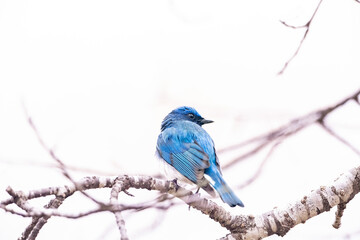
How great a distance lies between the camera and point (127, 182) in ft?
9.05

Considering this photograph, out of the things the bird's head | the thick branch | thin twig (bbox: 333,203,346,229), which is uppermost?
the bird's head

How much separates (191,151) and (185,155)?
76 millimetres

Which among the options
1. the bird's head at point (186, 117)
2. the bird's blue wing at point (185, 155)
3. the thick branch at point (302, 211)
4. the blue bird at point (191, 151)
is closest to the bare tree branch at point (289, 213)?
the thick branch at point (302, 211)

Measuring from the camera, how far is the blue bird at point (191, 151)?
3898 mm

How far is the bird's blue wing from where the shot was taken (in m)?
4.14

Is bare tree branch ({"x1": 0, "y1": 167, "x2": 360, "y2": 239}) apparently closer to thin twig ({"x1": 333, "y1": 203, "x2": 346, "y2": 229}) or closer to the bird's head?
thin twig ({"x1": 333, "y1": 203, "x2": 346, "y2": 229})

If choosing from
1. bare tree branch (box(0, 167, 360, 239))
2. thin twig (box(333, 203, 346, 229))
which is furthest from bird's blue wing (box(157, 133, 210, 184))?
thin twig (box(333, 203, 346, 229))

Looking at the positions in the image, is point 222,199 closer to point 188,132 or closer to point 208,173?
point 208,173

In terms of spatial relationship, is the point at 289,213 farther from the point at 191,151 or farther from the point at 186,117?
the point at 186,117

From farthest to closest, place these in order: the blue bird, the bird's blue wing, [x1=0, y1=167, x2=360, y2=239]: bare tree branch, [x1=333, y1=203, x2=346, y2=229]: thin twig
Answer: the bird's blue wing → the blue bird → [x1=333, y1=203, x2=346, y2=229]: thin twig → [x1=0, y1=167, x2=360, y2=239]: bare tree branch

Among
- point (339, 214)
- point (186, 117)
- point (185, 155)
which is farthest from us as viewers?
point (186, 117)

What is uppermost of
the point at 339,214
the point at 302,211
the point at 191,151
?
the point at 191,151

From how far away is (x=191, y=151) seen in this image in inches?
176

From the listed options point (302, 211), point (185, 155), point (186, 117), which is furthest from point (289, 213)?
point (186, 117)
